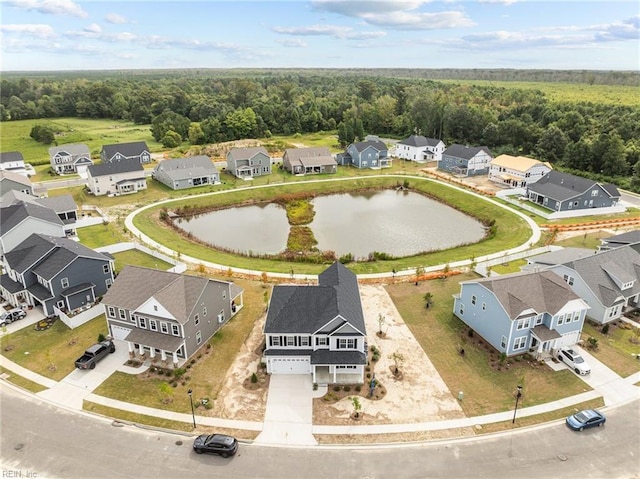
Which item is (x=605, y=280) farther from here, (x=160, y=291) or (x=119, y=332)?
(x=119, y=332)

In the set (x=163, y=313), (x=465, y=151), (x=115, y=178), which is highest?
(x=465, y=151)

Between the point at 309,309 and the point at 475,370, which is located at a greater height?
the point at 309,309

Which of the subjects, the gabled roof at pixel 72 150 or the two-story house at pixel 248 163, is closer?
the two-story house at pixel 248 163

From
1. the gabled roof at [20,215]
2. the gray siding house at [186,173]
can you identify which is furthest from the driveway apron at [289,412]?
the gray siding house at [186,173]

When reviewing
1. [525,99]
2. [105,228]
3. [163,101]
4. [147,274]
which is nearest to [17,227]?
[105,228]

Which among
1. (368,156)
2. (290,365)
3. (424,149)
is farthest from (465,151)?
(290,365)

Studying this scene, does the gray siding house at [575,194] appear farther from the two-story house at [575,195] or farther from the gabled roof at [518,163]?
the gabled roof at [518,163]
